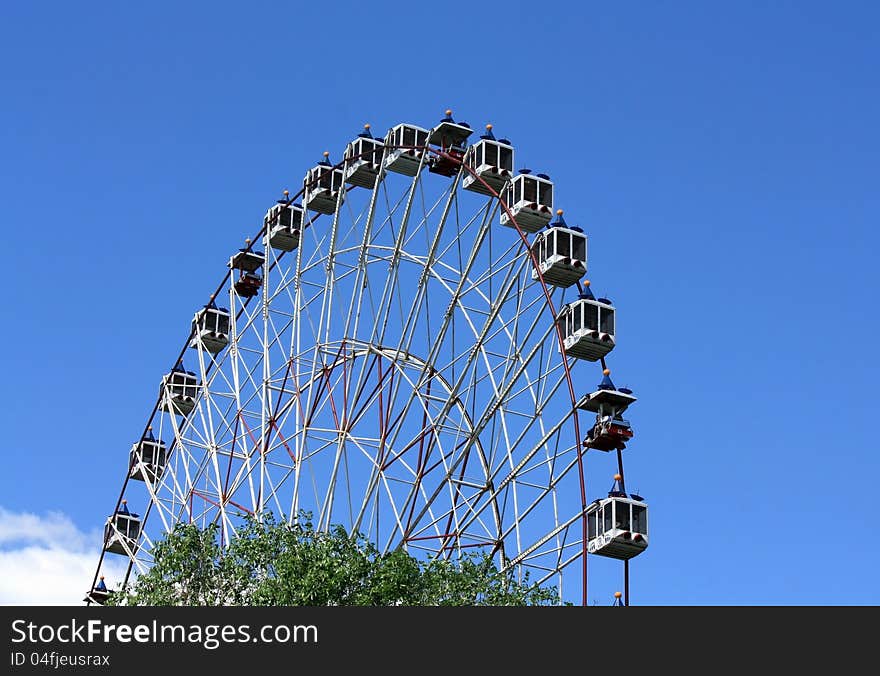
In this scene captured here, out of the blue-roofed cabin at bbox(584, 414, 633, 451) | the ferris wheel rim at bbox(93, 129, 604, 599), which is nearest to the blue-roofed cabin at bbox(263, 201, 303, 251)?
the ferris wheel rim at bbox(93, 129, 604, 599)

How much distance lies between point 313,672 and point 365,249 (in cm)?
2494

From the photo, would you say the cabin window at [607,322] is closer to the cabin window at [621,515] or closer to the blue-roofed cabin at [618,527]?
the blue-roofed cabin at [618,527]

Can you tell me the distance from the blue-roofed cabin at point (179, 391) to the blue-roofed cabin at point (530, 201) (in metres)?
16.6

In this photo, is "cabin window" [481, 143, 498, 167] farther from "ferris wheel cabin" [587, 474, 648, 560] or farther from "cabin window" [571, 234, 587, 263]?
"ferris wheel cabin" [587, 474, 648, 560]

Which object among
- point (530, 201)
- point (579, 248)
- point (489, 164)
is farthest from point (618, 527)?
point (489, 164)

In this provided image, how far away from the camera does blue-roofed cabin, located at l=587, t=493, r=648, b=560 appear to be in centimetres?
3428

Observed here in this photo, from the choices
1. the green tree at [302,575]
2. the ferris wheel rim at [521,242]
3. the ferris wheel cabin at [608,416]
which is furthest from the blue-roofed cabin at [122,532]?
the ferris wheel cabin at [608,416]

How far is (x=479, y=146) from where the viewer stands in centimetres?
4206

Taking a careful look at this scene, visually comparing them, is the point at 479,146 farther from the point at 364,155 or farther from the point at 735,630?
the point at 735,630

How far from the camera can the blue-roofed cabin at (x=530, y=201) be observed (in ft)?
131

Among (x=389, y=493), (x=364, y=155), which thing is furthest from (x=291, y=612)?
(x=364, y=155)

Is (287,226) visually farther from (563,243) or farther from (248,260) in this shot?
(563,243)

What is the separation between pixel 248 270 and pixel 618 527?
20586 millimetres

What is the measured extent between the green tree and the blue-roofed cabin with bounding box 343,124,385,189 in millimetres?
12632
